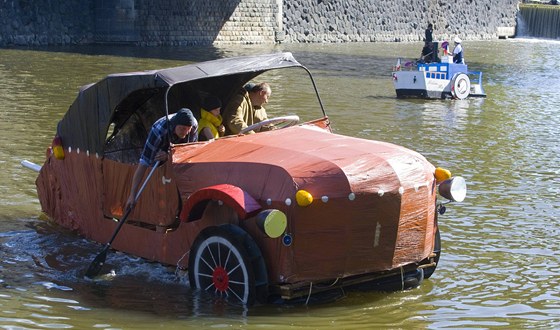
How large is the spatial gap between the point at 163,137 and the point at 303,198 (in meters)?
1.67

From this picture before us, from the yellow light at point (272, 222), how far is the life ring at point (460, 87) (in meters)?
18.2

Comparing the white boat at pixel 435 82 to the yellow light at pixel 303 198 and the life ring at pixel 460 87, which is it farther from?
the yellow light at pixel 303 198

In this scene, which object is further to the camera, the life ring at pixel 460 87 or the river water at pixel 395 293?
the life ring at pixel 460 87

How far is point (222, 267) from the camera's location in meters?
7.29

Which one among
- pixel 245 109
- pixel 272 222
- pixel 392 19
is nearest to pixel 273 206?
pixel 272 222

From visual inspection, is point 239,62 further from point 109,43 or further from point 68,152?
point 109,43

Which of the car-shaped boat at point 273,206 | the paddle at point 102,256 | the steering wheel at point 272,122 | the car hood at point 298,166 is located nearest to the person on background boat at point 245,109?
the steering wheel at point 272,122

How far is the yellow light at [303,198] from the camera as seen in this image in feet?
22.2

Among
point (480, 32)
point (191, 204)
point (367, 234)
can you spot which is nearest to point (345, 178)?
point (367, 234)

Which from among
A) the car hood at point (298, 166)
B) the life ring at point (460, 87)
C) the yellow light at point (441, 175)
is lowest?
the life ring at point (460, 87)

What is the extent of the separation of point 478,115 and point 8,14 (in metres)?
18.8

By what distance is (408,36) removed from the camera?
51.2m

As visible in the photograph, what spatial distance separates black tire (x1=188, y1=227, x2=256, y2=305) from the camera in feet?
23.2

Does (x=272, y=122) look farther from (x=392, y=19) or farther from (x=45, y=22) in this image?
(x=392, y=19)
